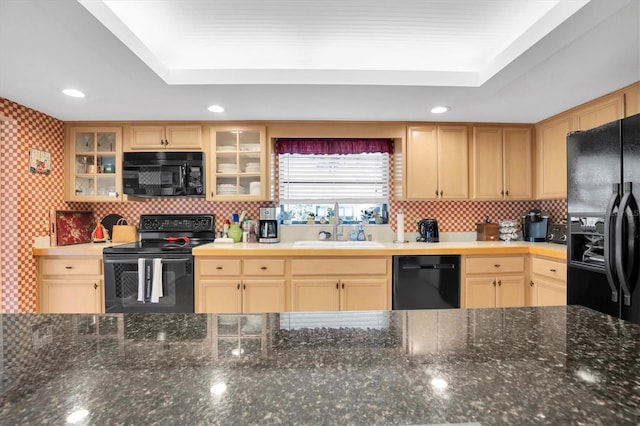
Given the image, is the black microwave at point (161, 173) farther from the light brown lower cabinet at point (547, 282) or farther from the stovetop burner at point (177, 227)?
the light brown lower cabinet at point (547, 282)

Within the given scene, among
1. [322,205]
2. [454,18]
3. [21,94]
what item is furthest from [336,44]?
[21,94]

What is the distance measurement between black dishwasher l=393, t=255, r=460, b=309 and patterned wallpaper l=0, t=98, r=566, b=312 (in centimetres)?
71

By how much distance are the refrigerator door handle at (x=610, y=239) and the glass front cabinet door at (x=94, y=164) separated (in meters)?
3.88

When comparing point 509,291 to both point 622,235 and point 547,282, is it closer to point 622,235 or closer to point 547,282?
point 547,282

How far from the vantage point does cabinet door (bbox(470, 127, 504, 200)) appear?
3189 millimetres

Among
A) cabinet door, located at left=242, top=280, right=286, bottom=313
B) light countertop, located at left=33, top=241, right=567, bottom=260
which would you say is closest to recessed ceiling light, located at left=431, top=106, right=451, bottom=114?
light countertop, located at left=33, top=241, right=567, bottom=260

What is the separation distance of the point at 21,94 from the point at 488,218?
4.40 metres

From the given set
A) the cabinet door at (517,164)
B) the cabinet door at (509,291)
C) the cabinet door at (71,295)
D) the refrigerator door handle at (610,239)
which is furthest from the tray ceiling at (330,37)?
the cabinet door at (71,295)

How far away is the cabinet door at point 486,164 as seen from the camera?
3189mm

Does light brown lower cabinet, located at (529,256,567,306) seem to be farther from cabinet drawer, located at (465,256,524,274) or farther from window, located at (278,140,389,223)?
window, located at (278,140,389,223)

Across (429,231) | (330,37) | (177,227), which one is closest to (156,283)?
(177,227)

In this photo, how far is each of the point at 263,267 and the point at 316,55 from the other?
176cm

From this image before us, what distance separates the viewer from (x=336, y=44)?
218 cm

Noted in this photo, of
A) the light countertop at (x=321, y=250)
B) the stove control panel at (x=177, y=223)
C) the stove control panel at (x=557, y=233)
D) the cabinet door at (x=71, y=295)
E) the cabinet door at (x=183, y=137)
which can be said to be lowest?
the cabinet door at (x=71, y=295)
